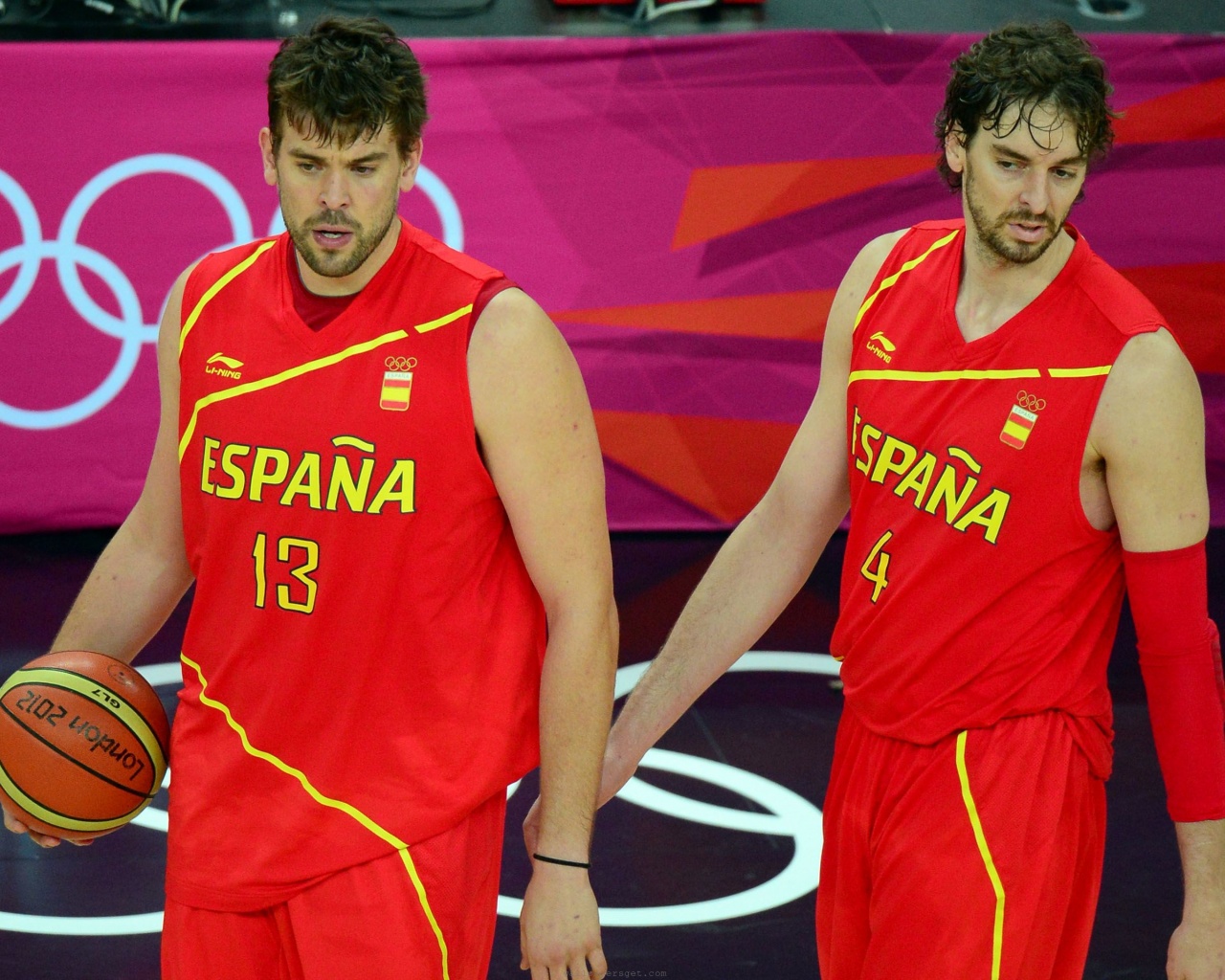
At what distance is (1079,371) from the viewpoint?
2.68 metres

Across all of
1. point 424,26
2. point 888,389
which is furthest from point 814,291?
point 888,389

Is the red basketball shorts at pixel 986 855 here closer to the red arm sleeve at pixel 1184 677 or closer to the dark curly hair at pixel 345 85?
the red arm sleeve at pixel 1184 677

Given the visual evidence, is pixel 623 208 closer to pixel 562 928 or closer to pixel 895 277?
pixel 895 277

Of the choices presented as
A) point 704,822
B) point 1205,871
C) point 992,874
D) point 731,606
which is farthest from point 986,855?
point 704,822

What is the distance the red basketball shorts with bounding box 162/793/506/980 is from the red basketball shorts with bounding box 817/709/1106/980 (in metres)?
0.69

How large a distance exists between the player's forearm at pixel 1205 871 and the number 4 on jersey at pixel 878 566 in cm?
61

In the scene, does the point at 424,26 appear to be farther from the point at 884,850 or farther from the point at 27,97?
the point at 884,850

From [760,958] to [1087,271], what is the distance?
208 centimetres

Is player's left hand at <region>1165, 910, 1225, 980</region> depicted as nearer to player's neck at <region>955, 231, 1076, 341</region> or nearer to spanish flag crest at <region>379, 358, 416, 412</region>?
player's neck at <region>955, 231, 1076, 341</region>

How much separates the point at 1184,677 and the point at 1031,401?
19.6 inches

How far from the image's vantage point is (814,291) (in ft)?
23.9

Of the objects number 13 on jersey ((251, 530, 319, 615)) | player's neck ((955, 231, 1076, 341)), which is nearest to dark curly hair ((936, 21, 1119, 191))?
player's neck ((955, 231, 1076, 341))

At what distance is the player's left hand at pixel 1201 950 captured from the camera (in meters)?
2.60

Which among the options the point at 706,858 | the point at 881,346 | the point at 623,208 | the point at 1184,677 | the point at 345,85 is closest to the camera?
the point at 345,85
